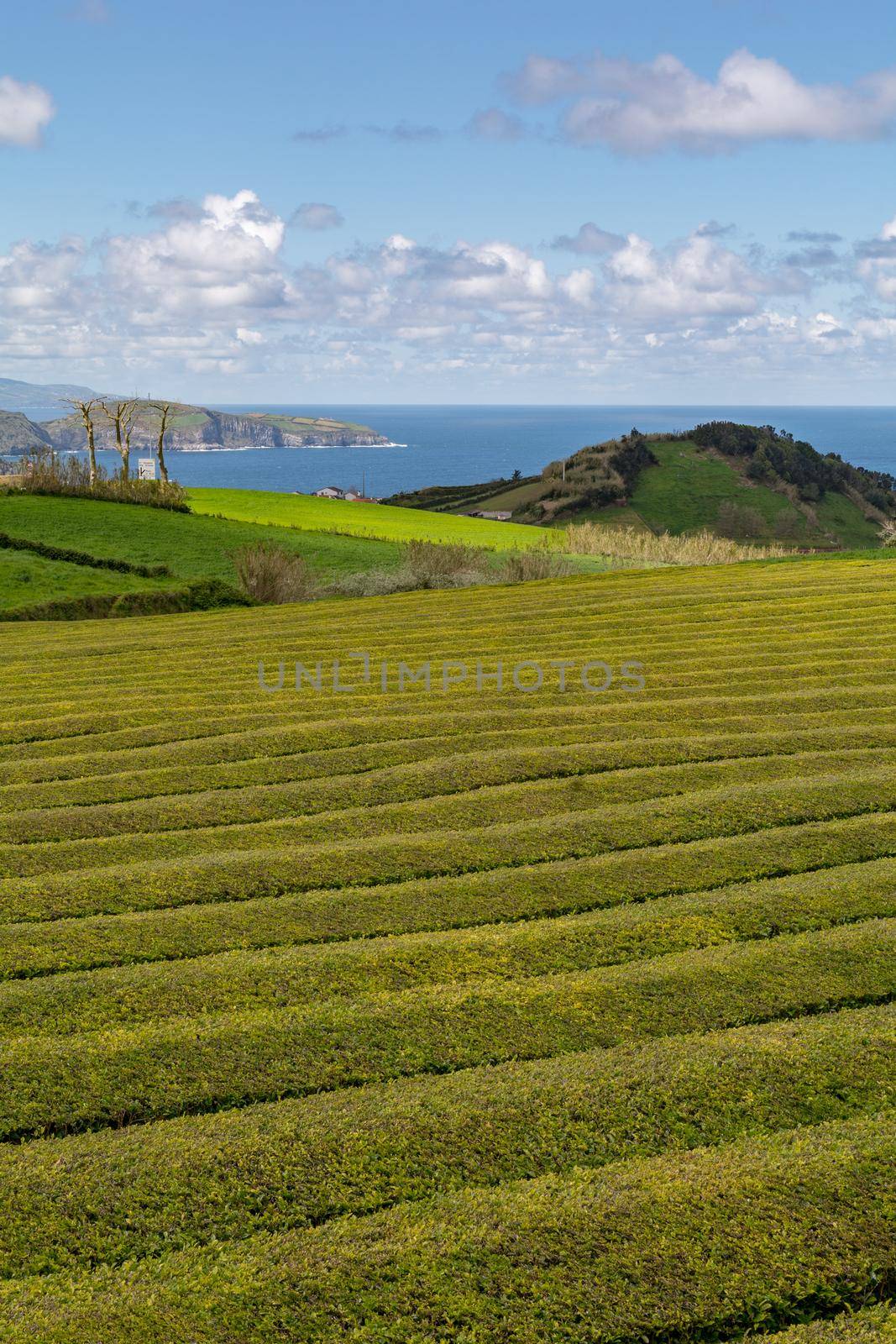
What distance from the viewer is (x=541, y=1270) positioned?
3.47 m

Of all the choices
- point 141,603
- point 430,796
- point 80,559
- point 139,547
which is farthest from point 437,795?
point 139,547

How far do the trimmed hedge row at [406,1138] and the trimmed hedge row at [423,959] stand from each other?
0.72 metres

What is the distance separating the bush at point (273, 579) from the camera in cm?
2288

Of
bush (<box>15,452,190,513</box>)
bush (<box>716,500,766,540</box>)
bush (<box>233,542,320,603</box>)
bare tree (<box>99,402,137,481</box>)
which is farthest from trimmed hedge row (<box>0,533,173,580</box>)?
bush (<box>716,500,766,540</box>)

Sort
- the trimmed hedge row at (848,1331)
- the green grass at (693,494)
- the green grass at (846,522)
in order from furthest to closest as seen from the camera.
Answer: the green grass at (846,522) → the green grass at (693,494) → the trimmed hedge row at (848,1331)

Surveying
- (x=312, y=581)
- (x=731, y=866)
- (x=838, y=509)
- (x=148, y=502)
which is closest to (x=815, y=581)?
(x=312, y=581)

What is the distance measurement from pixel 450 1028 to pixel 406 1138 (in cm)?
73

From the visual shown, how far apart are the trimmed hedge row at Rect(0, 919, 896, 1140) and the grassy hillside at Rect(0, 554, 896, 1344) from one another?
0.6 inches

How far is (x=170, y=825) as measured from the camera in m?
7.07

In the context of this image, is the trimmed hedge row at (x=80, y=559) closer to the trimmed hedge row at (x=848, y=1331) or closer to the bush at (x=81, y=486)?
the bush at (x=81, y=486)

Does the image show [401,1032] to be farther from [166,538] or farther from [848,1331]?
[166,538]

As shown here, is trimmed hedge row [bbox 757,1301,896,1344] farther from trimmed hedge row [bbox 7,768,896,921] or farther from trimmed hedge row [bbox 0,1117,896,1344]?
trimmed hedge row [bbox 7,768,896,921]

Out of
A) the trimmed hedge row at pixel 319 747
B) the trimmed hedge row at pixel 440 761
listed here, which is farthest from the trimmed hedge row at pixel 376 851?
the trimmed hedge row at pixel 319 747

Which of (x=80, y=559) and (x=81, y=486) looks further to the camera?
(x=81, y=486)
